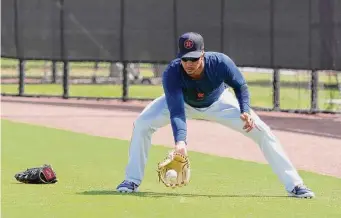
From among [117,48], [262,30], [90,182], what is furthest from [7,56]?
[90,182]

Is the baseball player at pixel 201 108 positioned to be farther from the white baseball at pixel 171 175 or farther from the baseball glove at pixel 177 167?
the white baseball at pixel 171 175

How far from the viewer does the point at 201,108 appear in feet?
29.9

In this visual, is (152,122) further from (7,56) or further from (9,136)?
(7,56)

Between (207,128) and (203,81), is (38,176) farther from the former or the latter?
(207,128)

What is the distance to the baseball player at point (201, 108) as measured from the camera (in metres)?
8.59

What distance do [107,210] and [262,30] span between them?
10541 mm

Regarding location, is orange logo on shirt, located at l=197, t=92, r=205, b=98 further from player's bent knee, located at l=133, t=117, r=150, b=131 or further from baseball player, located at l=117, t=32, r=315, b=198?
player's bent knee, located at l=133, t=117, r=150, b=131

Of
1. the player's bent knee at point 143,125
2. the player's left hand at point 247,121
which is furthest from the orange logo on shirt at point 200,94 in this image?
the player's bent knee at point 143,125

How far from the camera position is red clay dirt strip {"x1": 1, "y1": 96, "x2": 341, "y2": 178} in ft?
43.6

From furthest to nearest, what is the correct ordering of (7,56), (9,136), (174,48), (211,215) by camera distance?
(7,56) → (174,48) → (9,136) → (211,215)

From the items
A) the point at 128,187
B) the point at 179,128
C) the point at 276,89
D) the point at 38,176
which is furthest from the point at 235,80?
the point at 276,89

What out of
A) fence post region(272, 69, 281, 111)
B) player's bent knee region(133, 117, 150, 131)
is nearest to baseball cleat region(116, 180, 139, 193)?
player's bent knee region(133, 117, 150, 131)

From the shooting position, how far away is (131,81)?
27.0m

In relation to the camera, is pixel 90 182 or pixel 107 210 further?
pixel 90 182
